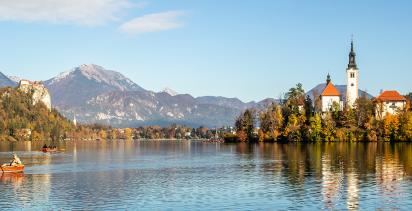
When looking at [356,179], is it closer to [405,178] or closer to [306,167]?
[405,178]

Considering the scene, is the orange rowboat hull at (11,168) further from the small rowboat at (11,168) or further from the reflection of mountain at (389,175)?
the reflection of mountain at (389,175)

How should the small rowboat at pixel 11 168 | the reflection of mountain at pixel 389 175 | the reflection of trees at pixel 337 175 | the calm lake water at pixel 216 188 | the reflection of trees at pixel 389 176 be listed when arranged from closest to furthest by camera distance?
1. the calm lake water at pixel 216 188
2. the reflection of trees at pixel 337 175
3. the reflection of trees at pixel 389 176
4. the reflection of mountain at pixel 389 175
5. the small rowboat at pixel 11 168

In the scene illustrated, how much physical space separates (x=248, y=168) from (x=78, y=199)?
1549 inches

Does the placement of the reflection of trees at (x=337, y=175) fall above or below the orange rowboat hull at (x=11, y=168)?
below

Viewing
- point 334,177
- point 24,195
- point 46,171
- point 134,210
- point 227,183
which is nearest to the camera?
point 134,210

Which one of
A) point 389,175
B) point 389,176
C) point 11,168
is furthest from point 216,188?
point 11,168

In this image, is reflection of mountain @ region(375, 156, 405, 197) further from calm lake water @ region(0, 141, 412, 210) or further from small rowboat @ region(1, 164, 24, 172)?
small rowboat @ region(1, 164, 24, 172)

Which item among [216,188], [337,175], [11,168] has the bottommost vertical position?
[216,188]

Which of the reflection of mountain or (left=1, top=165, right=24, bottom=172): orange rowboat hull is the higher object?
(left=1, top=165, right=24, bottom=172): orange rowboat hull

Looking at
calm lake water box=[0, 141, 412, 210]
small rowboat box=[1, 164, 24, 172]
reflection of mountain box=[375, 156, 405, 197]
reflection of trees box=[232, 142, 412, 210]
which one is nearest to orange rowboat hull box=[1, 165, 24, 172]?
small rowboat box=[1, 164, 24, 172]

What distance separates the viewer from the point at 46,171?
296 feet

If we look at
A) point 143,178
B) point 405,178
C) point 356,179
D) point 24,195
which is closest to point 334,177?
point 356,179

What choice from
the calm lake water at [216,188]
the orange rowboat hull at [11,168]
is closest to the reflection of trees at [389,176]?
the calm lake water at [216,188]

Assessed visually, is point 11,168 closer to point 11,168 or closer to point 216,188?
point 11,168
